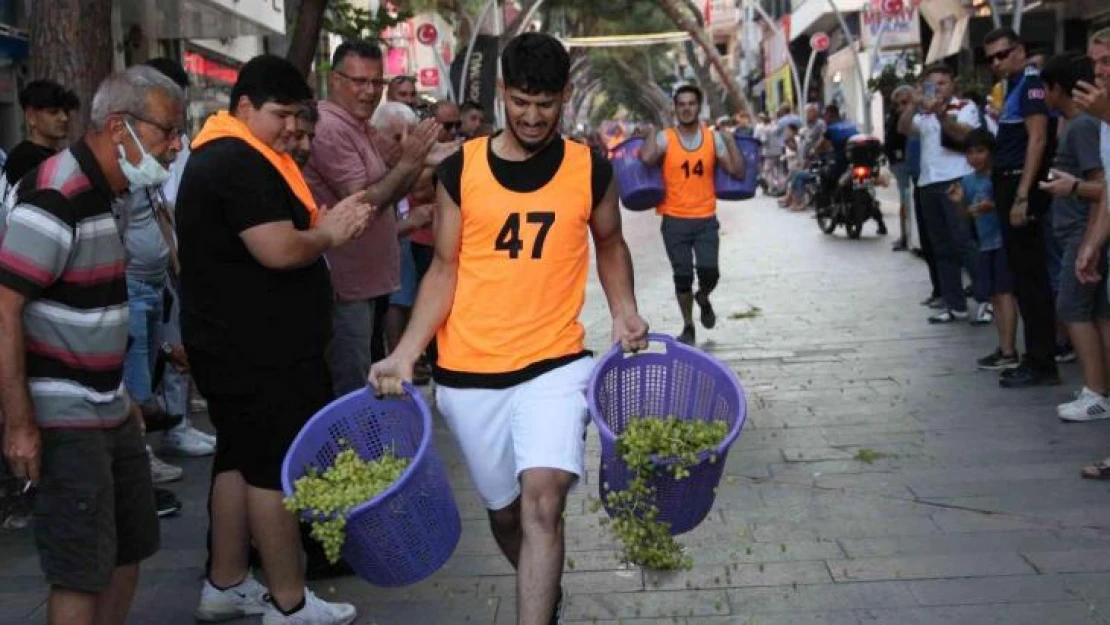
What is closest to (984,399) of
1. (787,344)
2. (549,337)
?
(787,344)

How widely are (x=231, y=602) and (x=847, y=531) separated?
8.40 feet

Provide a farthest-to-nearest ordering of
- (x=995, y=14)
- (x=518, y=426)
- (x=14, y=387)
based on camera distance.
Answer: (x=995, y=14), (x=518, y=426), (x=14, y=387)

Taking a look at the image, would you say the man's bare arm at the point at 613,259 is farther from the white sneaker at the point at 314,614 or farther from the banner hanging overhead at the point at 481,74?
the banner hanging overhead at the point at 481,74

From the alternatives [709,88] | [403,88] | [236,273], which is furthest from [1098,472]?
[709,88]

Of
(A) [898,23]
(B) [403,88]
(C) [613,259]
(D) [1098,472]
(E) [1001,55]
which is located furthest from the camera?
(A) [898,23]

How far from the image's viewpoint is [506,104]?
180 inches

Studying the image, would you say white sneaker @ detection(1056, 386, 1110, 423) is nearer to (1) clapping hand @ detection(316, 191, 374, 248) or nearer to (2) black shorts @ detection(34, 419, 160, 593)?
(1) clapping hand @ detection(316, 191, 374, 248)

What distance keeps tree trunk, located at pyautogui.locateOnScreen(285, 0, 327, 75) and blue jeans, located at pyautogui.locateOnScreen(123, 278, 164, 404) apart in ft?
11.3

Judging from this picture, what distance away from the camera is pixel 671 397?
15.5ft

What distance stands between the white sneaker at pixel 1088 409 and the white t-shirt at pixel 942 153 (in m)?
3.50

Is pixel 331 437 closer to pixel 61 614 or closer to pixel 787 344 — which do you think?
pixel 61 614

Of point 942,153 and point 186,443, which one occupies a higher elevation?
point 942,153

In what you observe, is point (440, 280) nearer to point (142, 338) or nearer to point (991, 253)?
point (142, 338)

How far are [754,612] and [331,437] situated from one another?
1.67 m
